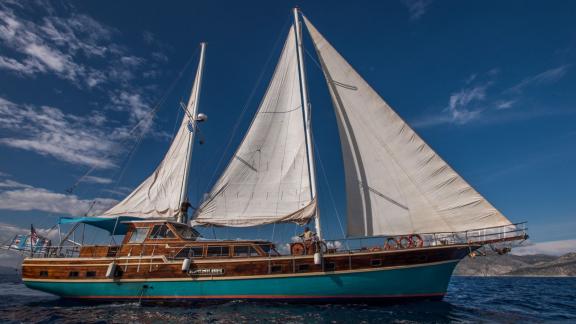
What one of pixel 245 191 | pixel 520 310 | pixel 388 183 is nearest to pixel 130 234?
pixel 245 191

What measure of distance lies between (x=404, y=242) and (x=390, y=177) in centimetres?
336

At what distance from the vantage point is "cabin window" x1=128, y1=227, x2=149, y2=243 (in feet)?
57.0

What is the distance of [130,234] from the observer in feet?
58.2

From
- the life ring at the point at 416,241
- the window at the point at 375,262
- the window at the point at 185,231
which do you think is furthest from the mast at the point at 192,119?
the life ring at the point at 416,241

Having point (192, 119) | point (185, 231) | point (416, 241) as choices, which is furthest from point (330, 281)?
point (192, 119)

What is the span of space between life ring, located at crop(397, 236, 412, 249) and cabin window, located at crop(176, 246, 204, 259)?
10342mm

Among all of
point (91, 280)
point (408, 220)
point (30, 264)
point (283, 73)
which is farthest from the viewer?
point (283, 73)

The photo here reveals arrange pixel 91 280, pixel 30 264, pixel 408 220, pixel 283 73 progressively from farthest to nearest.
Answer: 1. pixel 283 73
2. pixel 30 264
3. pixel 91 280
4. pixel 408 220

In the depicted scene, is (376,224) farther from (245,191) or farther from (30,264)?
(30,264)

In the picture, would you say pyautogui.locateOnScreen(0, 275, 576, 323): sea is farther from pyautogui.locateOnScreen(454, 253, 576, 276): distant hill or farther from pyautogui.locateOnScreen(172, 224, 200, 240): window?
pyautogui.locateOnScreen(454, 253, 576, 276): distant hill

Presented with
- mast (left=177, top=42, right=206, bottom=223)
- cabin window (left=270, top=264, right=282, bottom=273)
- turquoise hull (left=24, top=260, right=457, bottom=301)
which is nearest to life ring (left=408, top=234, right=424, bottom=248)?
turquoise hull (left=24, top=260, right=457, bottom=301)

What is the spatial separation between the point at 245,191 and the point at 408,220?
9.17 meters

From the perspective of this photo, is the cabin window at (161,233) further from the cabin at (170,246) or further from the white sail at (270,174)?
the white sail at (270,174)

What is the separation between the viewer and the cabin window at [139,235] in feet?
57.0
